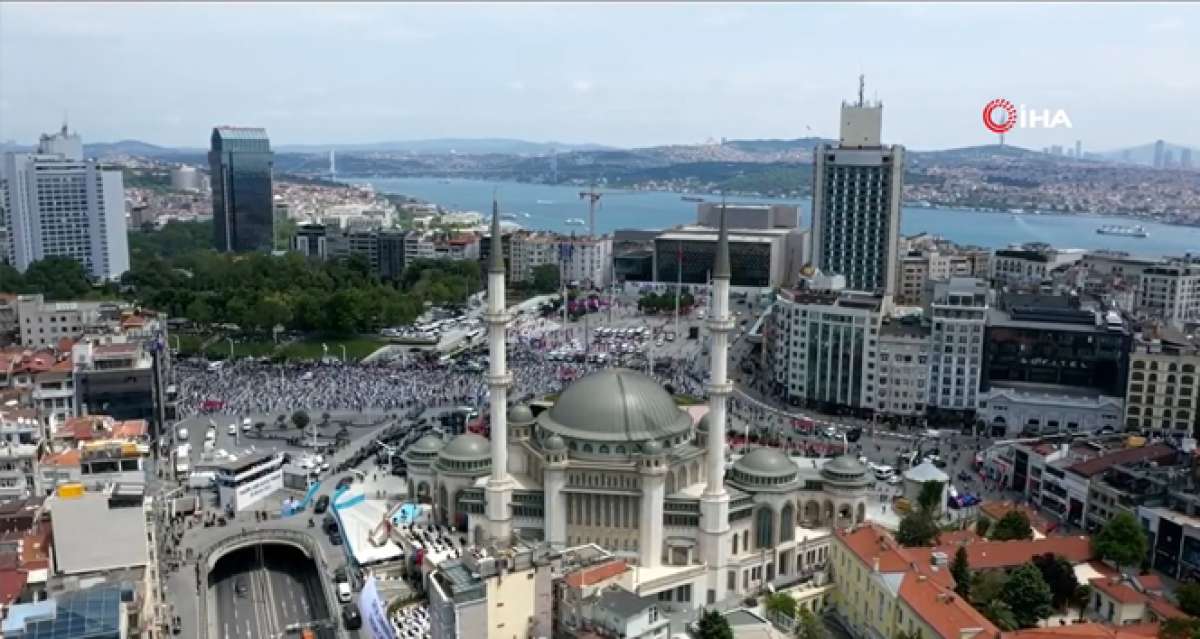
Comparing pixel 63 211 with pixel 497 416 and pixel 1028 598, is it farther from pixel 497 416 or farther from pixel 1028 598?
pixel 1028 598

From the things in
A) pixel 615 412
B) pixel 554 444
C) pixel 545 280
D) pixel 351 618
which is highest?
pixel 615 412

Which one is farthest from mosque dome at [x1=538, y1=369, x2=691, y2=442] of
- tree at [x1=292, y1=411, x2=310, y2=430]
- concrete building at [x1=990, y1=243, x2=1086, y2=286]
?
concrete building at [x1=990, y1=243, x2=1086, y2=286]

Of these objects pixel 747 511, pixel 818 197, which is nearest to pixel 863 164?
pixel 818 197

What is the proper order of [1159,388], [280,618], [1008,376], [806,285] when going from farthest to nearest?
[806,285] → [1008,376] → [1159,388] → [280,618]

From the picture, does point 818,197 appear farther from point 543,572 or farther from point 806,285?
point 543,572

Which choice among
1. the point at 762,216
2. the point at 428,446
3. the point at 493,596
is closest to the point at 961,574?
the point at 493,596

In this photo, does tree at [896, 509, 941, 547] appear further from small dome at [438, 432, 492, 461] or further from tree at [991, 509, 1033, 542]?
small dome at [438, 432, 492, 461]
